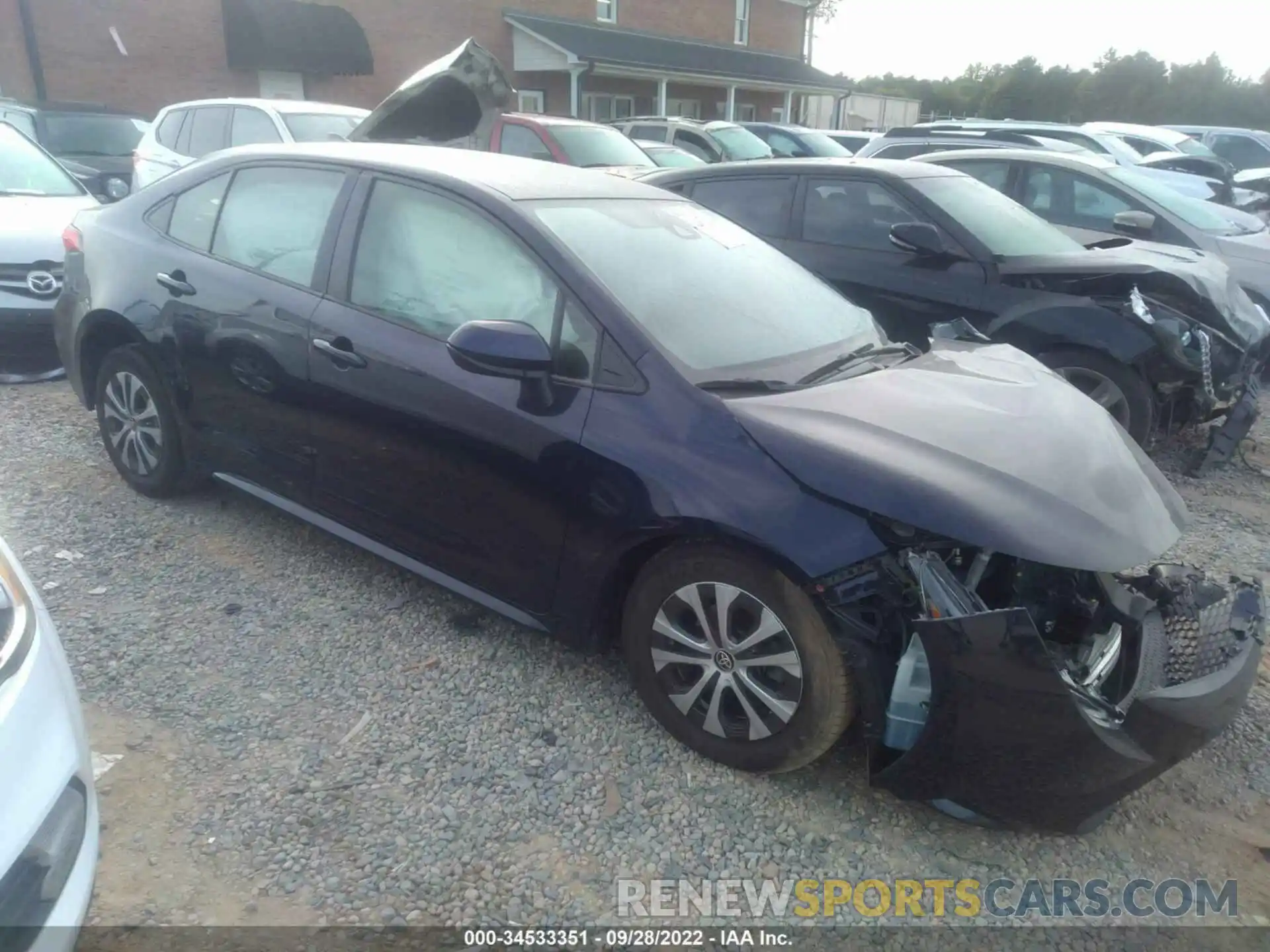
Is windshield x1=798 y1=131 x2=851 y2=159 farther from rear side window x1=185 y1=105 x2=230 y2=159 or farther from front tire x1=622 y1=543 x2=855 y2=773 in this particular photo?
front tire x1=622 y1=543 x2=855 y2=773

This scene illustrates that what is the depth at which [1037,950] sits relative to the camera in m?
2.36

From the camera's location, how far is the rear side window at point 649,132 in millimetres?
15539

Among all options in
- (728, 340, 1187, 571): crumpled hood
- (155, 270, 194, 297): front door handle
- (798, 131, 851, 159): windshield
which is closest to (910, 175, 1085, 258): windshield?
(728, 340, 1187, 571): crumpled hood

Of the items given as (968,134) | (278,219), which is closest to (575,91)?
(968,134)

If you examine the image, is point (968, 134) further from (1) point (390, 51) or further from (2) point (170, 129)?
(1) point (390, 51)

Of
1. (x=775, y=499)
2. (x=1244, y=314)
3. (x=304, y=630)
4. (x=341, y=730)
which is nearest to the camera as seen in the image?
(x=775, y=499)

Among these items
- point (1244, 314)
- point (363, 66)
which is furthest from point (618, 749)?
point (363, 66)

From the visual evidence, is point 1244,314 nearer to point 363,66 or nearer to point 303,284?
point 303,284

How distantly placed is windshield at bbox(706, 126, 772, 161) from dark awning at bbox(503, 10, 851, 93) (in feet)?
28.0

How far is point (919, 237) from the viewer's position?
5.38 meters

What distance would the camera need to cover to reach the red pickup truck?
7.76 meters

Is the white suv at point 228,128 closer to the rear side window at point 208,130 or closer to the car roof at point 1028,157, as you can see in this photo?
the rear side window at point 208,130

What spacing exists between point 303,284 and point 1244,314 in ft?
17.8

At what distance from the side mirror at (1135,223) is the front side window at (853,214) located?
2.40 m
